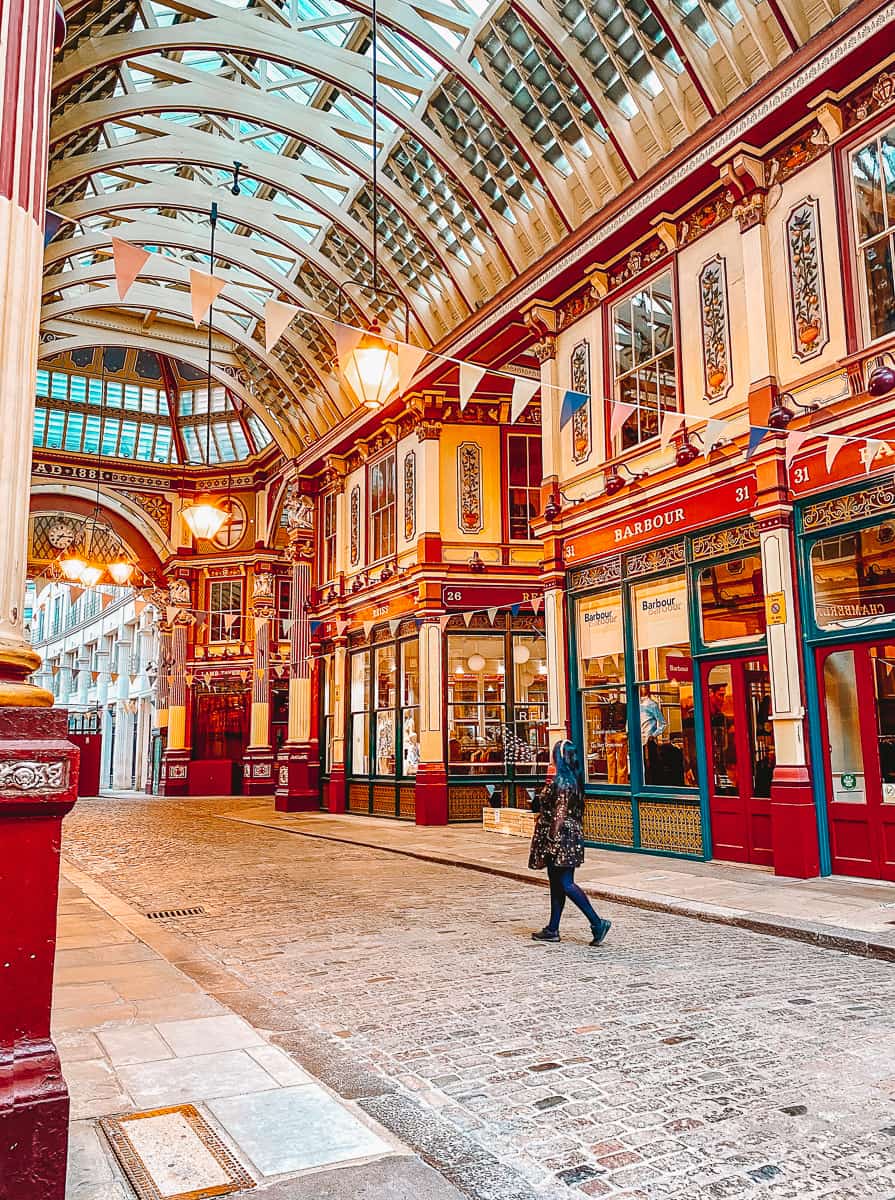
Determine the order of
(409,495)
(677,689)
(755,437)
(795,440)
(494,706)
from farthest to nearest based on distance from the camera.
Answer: (409,495), (494,706), (677,689), (755,437), (795,440)

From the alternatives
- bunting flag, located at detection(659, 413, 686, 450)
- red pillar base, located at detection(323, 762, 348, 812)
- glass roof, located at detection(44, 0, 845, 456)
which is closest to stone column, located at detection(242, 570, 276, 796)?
red pillar base, located at detection(323, 762, 348, 812)

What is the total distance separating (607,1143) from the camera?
3.94 meters

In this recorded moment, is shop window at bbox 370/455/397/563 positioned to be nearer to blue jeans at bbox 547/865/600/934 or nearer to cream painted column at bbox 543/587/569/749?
cream painted column at bbox 543/587/569/749

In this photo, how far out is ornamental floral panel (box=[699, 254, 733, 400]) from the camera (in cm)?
1247

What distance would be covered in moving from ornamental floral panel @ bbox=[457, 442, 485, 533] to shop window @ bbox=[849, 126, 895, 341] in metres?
10.6

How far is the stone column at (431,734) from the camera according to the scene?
758 inches

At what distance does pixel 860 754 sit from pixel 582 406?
7.05 m

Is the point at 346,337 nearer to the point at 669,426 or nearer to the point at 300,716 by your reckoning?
the point at 669,426

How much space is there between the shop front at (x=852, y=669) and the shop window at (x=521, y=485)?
9580 mm

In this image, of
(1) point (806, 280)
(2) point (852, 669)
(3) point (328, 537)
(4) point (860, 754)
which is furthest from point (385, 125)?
(4) point (860, 754)

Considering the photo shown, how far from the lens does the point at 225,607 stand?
116ft

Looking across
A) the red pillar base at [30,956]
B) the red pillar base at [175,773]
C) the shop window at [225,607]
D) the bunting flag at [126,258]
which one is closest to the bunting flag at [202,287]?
the bunting flag at [126,258]

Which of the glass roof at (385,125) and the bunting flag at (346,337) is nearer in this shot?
the bunting flag at (346,337)

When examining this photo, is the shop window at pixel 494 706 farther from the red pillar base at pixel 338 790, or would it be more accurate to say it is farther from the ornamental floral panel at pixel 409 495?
the red pillar base at pixel 338 790
